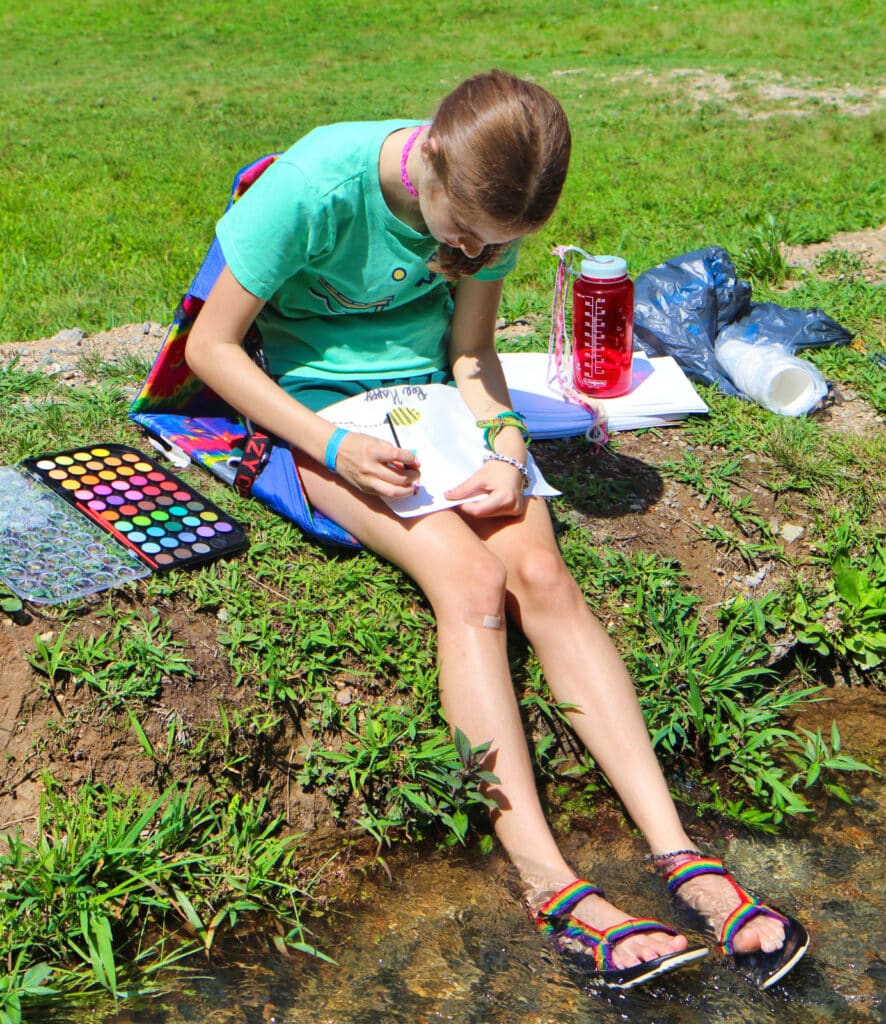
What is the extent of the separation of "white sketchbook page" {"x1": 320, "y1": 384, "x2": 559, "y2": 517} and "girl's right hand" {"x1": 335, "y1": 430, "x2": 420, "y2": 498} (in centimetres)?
10

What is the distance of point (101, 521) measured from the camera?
2875 millimetres

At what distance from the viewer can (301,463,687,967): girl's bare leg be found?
2307 millimetres

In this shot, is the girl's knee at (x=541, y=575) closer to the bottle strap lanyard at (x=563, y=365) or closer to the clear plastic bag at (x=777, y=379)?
the bottle strap lanyard at (x=563, y=365)

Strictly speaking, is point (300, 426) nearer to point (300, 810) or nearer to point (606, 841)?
point (300, 810)

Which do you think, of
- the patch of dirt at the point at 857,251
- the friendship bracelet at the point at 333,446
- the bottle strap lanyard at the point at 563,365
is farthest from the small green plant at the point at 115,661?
the patch of dirt at the point at 857,251

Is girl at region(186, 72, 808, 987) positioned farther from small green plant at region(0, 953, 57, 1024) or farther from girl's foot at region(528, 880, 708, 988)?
small green plant at region(0, 953, 57, 1024)

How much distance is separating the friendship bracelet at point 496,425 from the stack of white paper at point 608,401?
2.12ft

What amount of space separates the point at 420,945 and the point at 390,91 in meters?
10.0

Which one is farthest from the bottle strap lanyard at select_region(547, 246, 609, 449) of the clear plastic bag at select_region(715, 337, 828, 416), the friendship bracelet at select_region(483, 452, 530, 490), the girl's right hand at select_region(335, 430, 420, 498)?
the girl's right hand at select_region(335, 430, 420, 498)

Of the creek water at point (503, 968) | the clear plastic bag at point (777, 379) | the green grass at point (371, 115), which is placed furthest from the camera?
the green grass at point (371, 115)

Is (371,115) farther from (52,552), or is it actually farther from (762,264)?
(52,552)

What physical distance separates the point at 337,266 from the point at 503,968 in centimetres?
172

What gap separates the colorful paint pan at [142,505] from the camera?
2.86 m

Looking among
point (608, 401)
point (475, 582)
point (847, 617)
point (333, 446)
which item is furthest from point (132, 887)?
point (608, 401)
